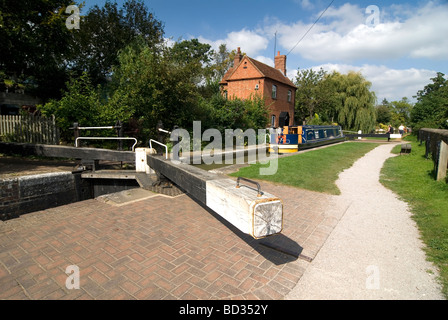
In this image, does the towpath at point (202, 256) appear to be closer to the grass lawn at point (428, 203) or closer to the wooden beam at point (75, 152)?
the grass lawn at point (428, 203)

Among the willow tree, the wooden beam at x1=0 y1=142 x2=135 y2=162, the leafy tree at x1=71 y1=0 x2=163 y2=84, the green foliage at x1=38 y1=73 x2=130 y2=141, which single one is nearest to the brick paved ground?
the wooden beam at x1=0 y1=142 x2=135 y2=162

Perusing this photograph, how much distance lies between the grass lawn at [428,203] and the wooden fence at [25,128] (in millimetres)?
12978

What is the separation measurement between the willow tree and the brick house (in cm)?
851

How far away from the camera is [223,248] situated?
355 cm

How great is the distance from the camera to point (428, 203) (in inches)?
217

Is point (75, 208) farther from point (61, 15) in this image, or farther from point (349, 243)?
point (61, 15)

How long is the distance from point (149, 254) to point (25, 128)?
10.9 meters

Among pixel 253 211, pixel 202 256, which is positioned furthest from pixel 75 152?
pixel 253 211

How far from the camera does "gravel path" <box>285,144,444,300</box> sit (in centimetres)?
263

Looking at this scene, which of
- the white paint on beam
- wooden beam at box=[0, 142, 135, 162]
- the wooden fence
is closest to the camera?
the white paint on beam

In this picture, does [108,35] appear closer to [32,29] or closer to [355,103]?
[32,29]

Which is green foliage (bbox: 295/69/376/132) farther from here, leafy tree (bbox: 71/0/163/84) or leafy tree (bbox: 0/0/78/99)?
leafy tree (bbox: 0/0/78/99)

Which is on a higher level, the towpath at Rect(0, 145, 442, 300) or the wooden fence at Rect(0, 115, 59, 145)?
the wooden fence at Rect(0, 115, 59, 145)

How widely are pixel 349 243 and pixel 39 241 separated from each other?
472cm
